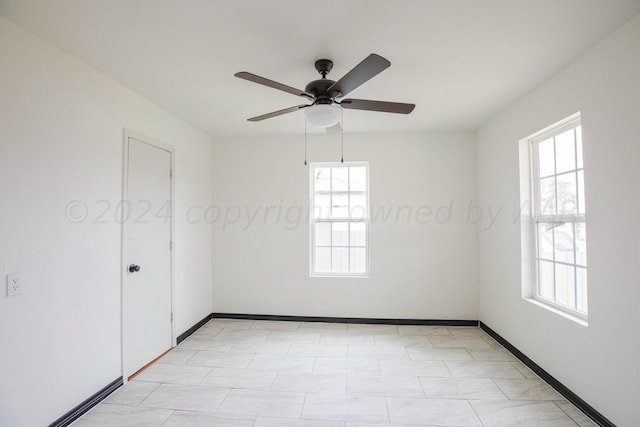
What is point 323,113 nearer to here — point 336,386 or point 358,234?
point 336,386

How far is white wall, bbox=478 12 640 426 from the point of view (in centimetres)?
189

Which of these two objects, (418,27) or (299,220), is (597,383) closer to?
(418,27)

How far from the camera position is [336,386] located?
264 centimetres

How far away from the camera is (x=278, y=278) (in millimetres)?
4395

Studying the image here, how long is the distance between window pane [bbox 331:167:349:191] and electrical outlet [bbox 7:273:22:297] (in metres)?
3.34

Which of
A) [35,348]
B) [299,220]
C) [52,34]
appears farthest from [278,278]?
[52,34]

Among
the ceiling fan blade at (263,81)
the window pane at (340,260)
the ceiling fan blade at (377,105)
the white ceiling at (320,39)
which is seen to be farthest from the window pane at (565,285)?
the ceiling fan blade at (263,81)

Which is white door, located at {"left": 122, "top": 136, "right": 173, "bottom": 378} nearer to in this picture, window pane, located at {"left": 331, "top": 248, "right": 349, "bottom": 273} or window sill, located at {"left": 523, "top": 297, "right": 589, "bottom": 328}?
window pane, located at {"left": 331, "top": 248, "right": 349, "bottom": 273}

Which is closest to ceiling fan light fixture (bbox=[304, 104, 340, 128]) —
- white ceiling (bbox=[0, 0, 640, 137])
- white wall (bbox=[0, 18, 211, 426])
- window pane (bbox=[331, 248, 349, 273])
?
white ceiling (bbox=[0, 0, 640, 137])

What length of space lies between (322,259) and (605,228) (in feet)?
10.1

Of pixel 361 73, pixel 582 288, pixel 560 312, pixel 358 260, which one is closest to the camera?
pixel 361 73

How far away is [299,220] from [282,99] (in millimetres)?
1826

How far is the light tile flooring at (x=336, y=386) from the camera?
2.22 meters

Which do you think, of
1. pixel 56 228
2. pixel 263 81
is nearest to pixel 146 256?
pixel 56 228
